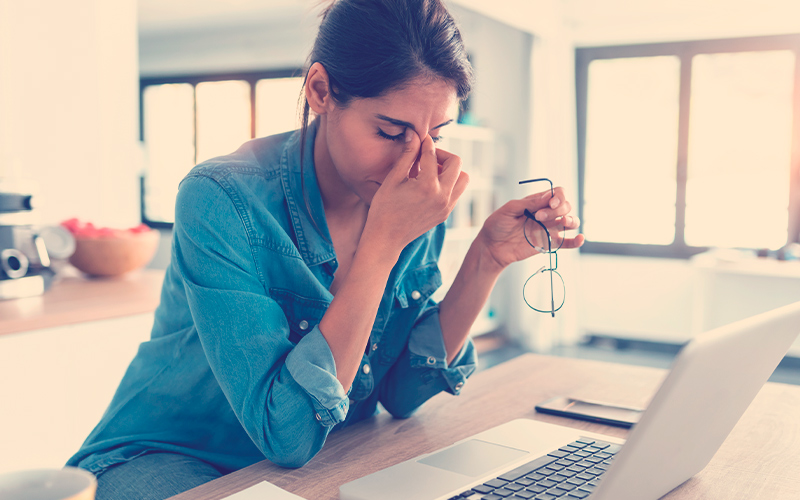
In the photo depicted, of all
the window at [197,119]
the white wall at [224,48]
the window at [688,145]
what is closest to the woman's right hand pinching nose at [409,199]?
the window at [688,145]

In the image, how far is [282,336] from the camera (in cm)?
87

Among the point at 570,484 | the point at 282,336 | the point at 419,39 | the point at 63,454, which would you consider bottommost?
the point at 63,454

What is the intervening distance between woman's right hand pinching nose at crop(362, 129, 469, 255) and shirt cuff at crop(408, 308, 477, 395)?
0.21m

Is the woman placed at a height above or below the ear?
below

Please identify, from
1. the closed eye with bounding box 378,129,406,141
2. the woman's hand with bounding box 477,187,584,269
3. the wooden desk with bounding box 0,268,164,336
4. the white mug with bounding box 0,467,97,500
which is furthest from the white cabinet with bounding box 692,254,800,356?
the white mug with bounding box 0,467,97,500

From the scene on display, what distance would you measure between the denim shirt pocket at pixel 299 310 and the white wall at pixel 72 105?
149cm

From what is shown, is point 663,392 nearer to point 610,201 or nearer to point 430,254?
point 430,254

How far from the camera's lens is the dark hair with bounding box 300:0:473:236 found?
0.93 meters

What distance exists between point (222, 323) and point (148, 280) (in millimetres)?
1543

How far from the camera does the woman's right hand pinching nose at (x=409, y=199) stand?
925 mm

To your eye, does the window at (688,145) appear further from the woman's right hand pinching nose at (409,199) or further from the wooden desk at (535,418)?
the woman's right hand pinching nose at (409,199)

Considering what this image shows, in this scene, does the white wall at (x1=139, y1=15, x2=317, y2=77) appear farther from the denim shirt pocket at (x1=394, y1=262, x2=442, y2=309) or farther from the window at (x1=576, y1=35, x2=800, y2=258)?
the denim shirt pocket at (x1=394, y1=262, x2=442, y2=309)

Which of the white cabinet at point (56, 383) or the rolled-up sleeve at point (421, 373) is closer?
the rolled-up sleeve at point (421, 373)

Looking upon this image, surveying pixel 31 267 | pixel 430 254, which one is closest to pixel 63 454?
pixel 31 267
